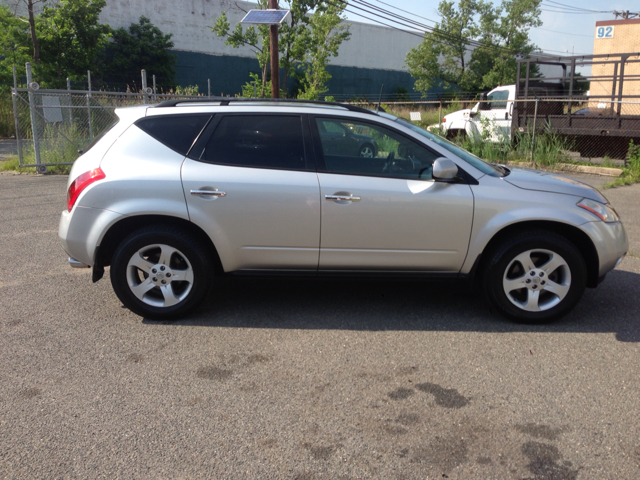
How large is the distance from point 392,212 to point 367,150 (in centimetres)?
62

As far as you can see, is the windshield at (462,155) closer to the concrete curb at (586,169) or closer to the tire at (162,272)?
the tire at (162,272)

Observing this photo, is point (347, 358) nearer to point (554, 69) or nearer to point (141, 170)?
point (141, 170)

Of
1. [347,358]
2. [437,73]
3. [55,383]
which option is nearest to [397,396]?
[347,358]

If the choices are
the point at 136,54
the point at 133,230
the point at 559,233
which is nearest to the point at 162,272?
the point at 133,230

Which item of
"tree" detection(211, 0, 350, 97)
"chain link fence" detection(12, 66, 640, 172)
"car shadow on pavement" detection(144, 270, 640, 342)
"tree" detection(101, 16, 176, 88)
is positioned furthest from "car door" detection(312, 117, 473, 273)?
"tree" detection(101, 16, 176, 88)

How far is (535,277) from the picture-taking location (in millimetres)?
4621

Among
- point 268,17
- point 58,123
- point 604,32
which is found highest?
point 604,32

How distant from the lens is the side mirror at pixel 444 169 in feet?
14.5

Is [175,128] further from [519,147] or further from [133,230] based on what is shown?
[519,147]

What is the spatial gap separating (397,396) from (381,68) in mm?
45218

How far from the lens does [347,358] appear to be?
13.4 feet

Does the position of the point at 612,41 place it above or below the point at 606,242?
above

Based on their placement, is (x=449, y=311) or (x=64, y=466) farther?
(x=449, y=311)

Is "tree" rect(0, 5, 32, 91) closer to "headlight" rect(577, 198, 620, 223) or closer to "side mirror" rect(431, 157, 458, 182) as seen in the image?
"side mirror" rect(431, 157, 458, 182)
